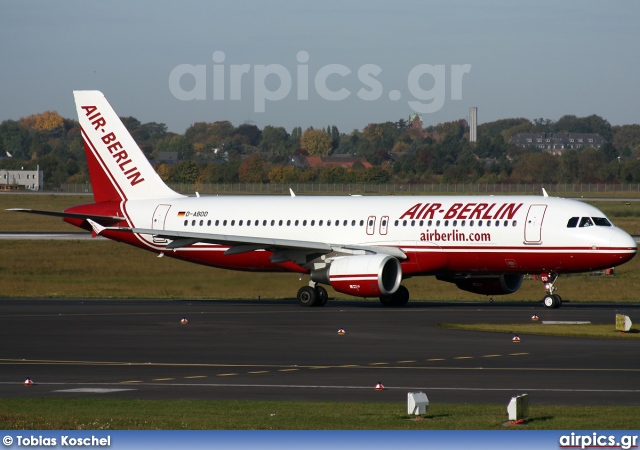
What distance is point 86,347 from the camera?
3067 centimetres

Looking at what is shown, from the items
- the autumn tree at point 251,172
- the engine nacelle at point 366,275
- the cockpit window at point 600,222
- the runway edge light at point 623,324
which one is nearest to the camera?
the runway edge light at point 623,324

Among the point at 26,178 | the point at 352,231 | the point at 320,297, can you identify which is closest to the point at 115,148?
the point at 352,231

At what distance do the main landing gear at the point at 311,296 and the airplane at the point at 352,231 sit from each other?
0.20ft

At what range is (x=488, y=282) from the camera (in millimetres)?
45969

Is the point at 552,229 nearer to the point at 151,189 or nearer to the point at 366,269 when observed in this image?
the point at 366,269

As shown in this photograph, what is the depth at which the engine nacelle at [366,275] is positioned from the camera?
139ft

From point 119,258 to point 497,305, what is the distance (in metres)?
24.5

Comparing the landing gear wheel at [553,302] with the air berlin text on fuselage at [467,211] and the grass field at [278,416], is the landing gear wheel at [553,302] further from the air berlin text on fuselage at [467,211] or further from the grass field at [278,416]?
the grass field at [278,416]

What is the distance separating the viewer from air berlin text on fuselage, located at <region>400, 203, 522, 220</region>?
43969mm

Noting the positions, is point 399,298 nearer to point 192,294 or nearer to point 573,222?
point 573,222

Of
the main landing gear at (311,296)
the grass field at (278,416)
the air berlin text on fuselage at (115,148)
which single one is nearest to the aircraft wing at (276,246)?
the main landing gear at (311,296)

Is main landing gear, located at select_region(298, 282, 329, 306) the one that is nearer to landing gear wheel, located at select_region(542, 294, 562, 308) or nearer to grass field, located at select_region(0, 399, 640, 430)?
landing gear wheel, located at select_region(542, 294, 562, 308)

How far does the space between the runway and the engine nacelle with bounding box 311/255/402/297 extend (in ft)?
3.12

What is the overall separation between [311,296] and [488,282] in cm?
686
